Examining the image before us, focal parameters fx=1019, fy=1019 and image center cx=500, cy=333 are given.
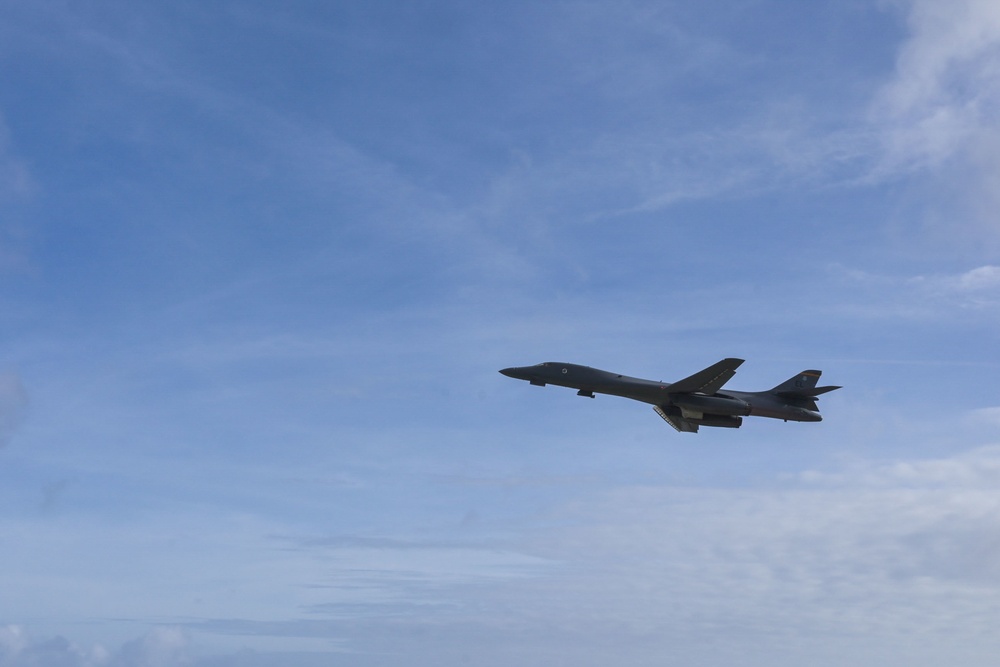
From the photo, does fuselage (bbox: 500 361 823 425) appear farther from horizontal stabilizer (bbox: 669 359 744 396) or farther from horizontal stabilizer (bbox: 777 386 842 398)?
horizontal stabilizer (bbox: 777 386 842 398)

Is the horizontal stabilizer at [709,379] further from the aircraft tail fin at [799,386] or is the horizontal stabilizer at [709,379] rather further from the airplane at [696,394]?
the aircraft tail fin at [799,386]

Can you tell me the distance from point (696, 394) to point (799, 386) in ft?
46.5

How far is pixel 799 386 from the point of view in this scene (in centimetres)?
12000

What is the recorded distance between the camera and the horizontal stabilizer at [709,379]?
4257 inches

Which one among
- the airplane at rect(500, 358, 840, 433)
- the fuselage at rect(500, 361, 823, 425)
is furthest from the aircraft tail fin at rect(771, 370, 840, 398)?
the fuselage at rect(500, 361, 823, 425)

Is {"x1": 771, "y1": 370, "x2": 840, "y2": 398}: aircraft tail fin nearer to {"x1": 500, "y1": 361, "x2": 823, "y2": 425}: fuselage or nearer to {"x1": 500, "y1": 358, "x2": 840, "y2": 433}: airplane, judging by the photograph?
{"x1": 500, "y1": 358, "x2": 840, "y2": 433}: airplane

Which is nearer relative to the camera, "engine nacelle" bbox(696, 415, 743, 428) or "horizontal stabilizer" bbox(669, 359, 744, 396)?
"horizontal stabilizer" bbox(669, 359, 744, 396)

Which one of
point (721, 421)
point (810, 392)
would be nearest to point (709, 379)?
point (721, 421)

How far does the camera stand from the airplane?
114625 mm

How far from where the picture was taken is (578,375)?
11550 cm

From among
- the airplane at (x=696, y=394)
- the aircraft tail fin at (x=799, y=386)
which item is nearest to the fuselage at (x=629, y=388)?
the airplane at (x=696, y=394)

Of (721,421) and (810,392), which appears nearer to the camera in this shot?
(721,421)

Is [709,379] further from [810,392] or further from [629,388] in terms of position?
[810,392]

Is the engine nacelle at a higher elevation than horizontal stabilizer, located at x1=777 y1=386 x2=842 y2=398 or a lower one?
lower
